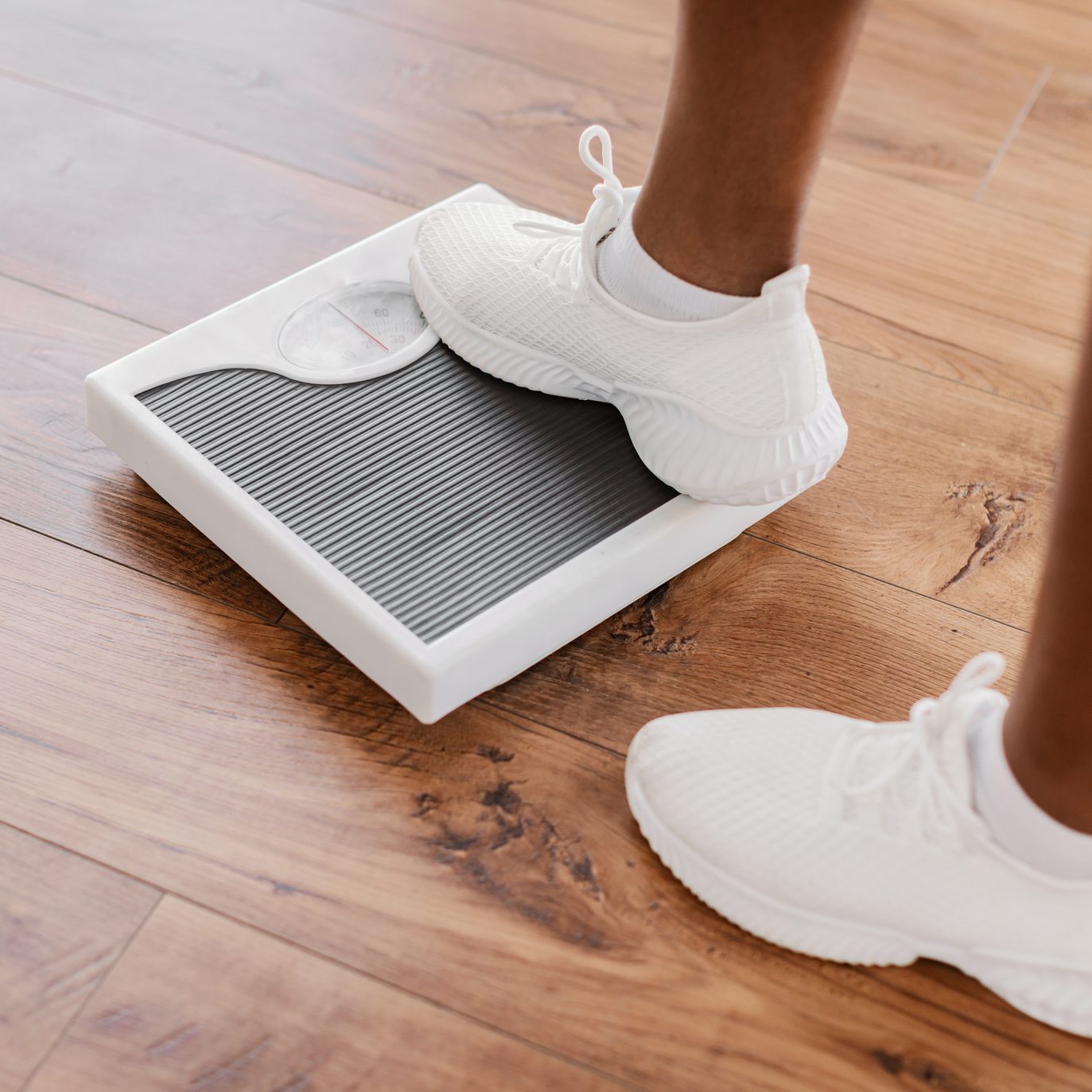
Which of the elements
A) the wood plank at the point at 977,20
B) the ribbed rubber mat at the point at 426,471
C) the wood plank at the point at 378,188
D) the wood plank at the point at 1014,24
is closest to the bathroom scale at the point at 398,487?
the ribbed rubber mat at the point at 426,471

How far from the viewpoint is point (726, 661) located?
920 millimetres

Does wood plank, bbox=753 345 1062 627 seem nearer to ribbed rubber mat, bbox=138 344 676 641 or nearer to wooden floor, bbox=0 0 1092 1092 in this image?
wooden floor, bbox=0 0 1092 1092

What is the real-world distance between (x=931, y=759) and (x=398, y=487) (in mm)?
423

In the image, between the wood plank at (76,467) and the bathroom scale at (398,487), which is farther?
the wood plank at (76,467)

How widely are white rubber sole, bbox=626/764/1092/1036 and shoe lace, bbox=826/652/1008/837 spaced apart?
8 centimetres

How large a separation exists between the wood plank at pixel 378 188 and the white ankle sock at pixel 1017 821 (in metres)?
0.56

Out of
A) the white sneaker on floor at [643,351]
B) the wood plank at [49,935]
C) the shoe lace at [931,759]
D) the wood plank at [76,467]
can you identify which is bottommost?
the wood plank at [49,935]

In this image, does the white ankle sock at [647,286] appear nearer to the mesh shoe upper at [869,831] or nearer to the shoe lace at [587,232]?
the shoe lace at [587,232]

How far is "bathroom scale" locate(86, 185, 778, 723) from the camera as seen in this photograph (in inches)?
33.0

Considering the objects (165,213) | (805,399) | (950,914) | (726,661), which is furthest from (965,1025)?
(165,213)

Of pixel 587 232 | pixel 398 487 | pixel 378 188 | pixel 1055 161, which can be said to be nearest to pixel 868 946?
pixel 398 487

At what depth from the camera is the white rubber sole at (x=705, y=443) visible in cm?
89

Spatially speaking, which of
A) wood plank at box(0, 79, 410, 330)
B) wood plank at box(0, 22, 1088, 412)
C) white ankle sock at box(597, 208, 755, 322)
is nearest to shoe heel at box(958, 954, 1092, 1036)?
white ankle sock at box(597, 208, 755, 322)

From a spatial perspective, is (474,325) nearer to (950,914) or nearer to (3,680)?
(3,680)
